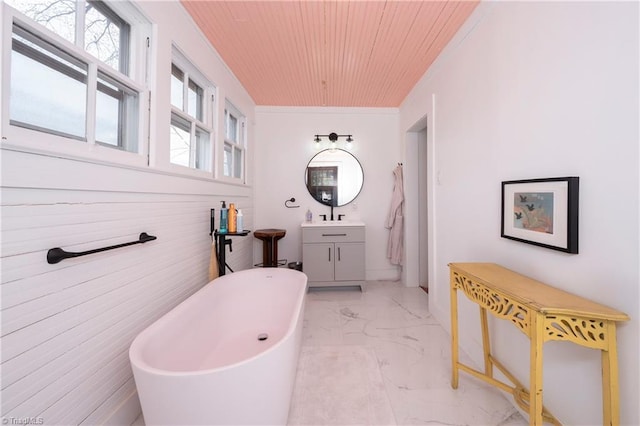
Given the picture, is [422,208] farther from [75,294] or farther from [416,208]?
[75,294]

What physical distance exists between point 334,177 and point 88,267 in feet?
9.40

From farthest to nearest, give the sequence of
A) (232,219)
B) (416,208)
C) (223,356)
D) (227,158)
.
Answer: (416,208) < (227,158) < (232,219) < (223,356)

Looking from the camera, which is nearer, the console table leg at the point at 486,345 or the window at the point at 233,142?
the console table leg at the point at 486,345

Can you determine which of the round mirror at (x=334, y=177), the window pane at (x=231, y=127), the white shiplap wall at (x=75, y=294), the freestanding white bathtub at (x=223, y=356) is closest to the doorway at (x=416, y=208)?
the round mirror at (x=334, y=177)

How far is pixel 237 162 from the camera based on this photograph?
10.0 feet

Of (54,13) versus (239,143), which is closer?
(54,13)

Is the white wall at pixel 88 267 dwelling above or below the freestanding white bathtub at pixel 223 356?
above

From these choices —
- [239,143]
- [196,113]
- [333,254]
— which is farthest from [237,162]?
[333,254]

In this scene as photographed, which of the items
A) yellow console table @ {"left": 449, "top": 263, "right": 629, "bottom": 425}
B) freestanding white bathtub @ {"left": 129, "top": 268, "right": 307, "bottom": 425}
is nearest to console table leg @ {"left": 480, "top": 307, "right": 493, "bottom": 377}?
yellow console table @ {"left": 449, "top": 263, "right": 629, "bottom": 425}

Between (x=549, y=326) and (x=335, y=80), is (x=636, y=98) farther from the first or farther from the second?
(x=335, y=80)

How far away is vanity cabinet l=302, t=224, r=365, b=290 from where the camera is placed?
3070 mm

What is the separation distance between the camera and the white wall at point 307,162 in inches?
138

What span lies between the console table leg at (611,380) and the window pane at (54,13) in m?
2.42

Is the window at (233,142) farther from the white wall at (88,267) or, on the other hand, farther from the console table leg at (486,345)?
the console table leg at (486,345)
